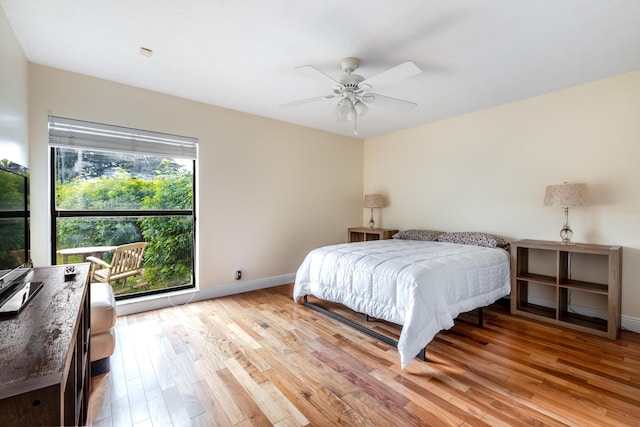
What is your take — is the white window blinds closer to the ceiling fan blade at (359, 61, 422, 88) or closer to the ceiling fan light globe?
the ceiling fan light globe

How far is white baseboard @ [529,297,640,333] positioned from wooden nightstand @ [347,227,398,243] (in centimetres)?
190

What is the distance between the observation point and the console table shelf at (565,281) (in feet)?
8.05

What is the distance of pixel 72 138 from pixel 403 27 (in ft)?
9.73

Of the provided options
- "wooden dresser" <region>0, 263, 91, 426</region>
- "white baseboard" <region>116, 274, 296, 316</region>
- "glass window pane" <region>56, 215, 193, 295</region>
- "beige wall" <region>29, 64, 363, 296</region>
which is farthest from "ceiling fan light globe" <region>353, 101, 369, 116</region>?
"white baseboard" <region>116, 274, 296, 316</region>

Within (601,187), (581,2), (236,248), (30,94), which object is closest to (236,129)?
(236,248)

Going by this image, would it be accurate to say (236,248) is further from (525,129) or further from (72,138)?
(525,129)

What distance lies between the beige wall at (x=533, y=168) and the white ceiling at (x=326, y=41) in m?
0.29

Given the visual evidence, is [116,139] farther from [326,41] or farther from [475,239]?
[475,239]

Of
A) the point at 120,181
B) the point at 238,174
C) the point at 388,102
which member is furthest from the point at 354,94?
the point at 120,181

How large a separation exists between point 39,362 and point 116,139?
275 cm

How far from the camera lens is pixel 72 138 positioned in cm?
266

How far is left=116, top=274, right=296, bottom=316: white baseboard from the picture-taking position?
9.78ft

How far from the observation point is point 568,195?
8.73ft

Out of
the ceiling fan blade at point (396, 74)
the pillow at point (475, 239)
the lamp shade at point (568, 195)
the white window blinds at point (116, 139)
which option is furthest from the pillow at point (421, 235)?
the white window blinds at point (116, 139)
